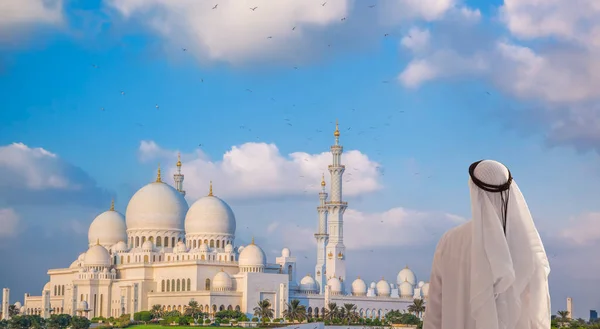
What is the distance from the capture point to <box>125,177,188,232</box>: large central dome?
7131 cm

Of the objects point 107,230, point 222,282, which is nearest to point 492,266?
point 222,282

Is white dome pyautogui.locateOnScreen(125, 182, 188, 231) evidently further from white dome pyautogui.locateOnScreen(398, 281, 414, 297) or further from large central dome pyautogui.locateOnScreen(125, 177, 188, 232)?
white dome pyautogui.locateOnScreen(398, 281, 414, 297)

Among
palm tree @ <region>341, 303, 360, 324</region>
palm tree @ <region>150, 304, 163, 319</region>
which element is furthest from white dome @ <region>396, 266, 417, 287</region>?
palm tree @ <region>150, 304, 163, 319</region>

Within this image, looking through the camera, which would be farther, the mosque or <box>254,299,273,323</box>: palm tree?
the mosque

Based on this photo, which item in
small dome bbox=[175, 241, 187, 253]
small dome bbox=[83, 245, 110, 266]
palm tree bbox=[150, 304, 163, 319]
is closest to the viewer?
palm tree bbox=[150, 304, 163, 319]

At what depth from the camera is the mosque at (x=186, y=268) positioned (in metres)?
66.3

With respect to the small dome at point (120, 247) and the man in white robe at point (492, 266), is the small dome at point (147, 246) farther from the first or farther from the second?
the man in white robe at point (492, 266)

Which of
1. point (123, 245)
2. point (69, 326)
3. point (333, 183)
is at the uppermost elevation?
point (333, 183)

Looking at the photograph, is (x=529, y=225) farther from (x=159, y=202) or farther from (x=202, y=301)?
(x=159, y=202)

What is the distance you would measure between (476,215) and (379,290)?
76.0 metres

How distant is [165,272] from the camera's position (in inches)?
2677

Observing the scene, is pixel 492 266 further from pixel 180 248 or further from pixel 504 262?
pixel 180 248

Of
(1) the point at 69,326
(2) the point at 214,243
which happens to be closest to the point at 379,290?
(2) the point at 214,243

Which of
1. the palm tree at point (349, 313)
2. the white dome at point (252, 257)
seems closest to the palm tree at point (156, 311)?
the white dome at point (252, 257)
